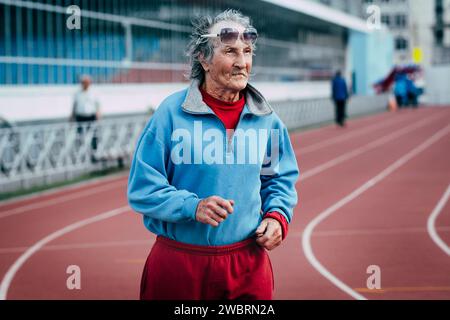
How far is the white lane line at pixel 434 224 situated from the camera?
10.6 metres

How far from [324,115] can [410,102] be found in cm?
1713

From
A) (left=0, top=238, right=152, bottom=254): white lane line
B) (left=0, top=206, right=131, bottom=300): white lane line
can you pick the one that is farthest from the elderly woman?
(left=0, top=238, right=152, bottom=254): white lane line

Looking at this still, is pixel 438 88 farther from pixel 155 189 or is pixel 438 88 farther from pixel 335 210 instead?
pixel 155 189

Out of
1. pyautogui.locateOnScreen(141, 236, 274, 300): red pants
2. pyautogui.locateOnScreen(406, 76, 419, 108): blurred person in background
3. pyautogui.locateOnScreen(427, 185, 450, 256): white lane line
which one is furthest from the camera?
pyautogui.locateOnScreen(406, 76, 419, 108): blurred person in background

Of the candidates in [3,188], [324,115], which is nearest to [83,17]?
[3,188]

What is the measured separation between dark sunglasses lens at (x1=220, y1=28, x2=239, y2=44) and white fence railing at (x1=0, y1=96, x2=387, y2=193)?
44.0 feet

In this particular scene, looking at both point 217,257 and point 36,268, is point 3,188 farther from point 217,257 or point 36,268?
point 217,257

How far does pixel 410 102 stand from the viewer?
5753 centimetres

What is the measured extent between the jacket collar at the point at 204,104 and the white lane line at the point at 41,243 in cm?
498

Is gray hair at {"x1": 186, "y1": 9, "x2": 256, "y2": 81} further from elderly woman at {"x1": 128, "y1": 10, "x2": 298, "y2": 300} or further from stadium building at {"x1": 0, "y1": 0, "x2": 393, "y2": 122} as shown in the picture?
stadium building at {"x1": 0, "y1": 0, "x2": 393, "y2": 122}

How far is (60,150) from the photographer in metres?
18.7

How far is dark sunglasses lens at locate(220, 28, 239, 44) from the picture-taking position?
3.86 m

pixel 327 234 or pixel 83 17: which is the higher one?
pixel 83 17

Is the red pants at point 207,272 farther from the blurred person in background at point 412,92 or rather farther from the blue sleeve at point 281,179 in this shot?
the blurred person in background at point 412,92
